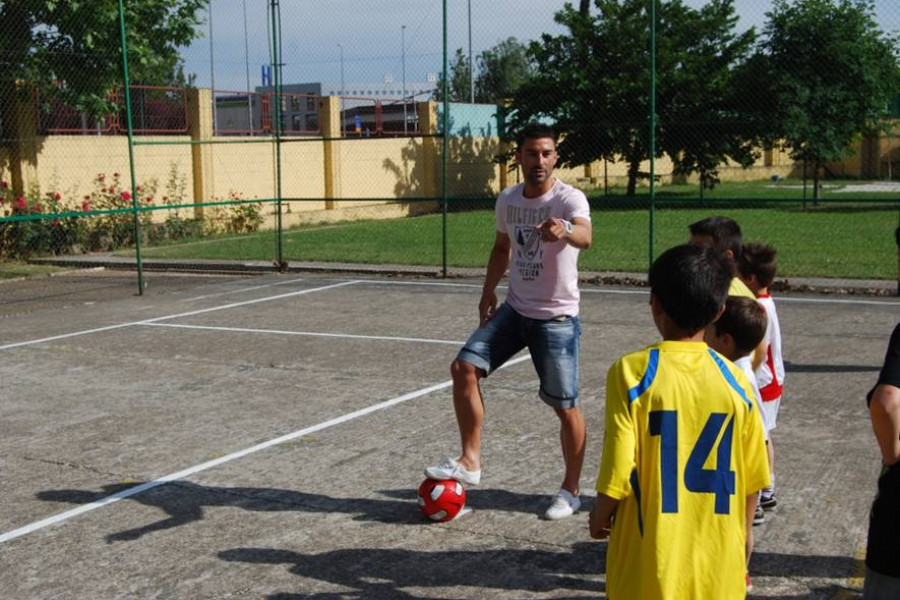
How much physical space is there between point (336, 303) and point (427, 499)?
26.0 ft

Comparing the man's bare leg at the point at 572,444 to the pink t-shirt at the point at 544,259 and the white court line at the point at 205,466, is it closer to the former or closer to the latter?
the pink t-shirt at the point at 544,259

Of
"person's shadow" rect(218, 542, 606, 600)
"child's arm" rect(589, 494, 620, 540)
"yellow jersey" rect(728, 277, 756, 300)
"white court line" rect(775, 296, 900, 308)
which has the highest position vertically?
"yellow jersey" rect(728, 277, 756, 300)

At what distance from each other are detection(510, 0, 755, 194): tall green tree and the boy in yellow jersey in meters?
24.6

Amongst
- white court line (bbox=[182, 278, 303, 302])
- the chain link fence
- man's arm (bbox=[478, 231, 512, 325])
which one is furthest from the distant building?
man's arm (bbox=[478, 231, 512, 325])

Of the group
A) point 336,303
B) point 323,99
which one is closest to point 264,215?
point 323,99

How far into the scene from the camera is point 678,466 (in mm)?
2920

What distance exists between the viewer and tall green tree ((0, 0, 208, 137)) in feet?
63.2

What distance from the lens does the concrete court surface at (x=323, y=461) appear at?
4.75m

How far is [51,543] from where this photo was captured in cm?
520

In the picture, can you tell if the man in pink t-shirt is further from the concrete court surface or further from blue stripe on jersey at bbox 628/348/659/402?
blue stripe on jersey at bbox 628/348/659/402

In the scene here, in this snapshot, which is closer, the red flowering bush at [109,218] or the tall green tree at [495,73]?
the red flowering bush at [109,218]

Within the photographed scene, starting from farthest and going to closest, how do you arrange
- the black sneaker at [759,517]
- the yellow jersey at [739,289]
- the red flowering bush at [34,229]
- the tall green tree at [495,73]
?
the tall green tree at [495,73], the red flowering bush at [34,229], the black sneaker at [759,517], the yellow jersey at [739,289]

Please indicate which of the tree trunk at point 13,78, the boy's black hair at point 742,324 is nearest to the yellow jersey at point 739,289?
the boy's black hair at point 742,324

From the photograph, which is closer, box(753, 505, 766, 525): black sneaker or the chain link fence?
box(753, 505, 766, 525): black sneaker
